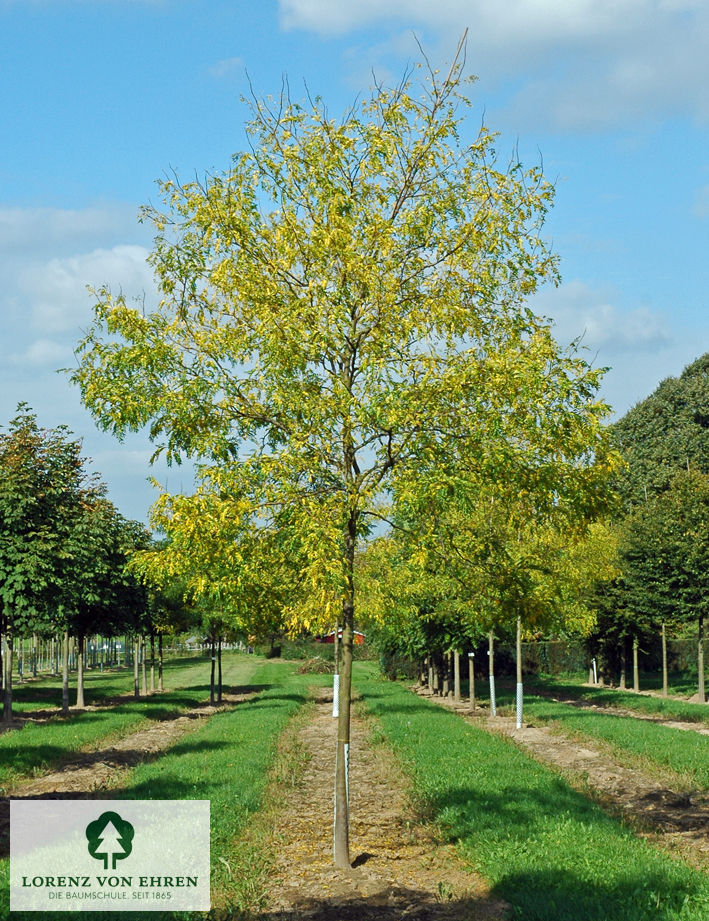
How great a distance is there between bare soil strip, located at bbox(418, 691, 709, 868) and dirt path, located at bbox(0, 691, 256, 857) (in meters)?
8.79

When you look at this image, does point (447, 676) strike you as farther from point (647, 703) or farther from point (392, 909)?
point (392, 909)

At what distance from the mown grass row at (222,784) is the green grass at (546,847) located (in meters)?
2.78

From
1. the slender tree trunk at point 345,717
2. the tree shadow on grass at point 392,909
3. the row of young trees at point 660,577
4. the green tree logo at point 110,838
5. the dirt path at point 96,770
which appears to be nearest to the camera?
the tree shadow on grass at point 392,909

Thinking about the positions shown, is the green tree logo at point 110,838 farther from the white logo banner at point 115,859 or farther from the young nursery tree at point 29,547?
the young nursery tree at point 29,547

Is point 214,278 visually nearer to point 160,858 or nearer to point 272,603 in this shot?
point 272,603

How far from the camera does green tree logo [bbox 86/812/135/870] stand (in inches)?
441

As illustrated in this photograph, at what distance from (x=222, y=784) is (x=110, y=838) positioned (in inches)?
175

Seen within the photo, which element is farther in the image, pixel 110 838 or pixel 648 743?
pixel 648 743

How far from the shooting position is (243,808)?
14125mm

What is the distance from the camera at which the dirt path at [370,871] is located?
10000mm

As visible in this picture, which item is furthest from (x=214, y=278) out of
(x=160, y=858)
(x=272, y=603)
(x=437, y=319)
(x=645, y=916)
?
Answer: (x=645, y=916)

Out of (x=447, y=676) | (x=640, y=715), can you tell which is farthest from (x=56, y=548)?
(x=447, y=676)

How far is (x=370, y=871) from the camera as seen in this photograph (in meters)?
11.8

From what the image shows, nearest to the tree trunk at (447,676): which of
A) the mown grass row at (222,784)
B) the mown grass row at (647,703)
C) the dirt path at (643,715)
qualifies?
the dirt path at (643,715)
